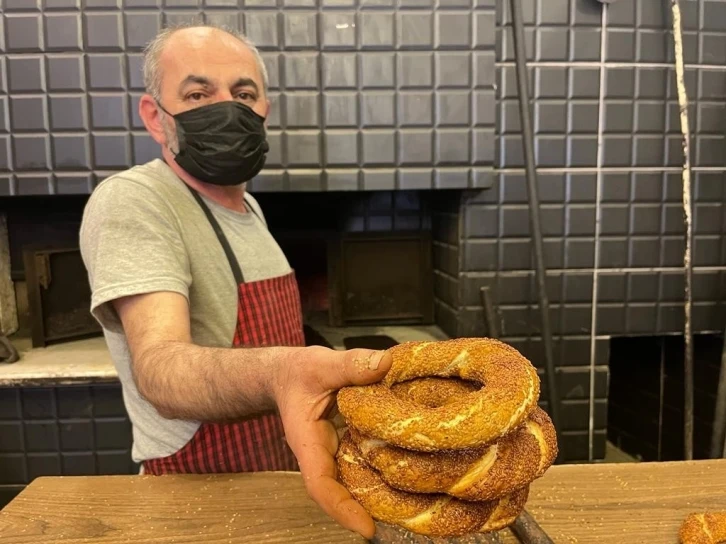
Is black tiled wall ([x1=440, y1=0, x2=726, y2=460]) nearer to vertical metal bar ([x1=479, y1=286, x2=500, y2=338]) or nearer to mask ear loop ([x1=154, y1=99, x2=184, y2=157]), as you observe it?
vertical metal bar ([x1=479, y1=286, x2=500, y2=338])

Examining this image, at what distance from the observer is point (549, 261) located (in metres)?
1.95

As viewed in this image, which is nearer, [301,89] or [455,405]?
[455,405]

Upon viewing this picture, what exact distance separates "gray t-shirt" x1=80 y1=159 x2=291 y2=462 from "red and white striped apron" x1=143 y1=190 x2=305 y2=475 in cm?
2

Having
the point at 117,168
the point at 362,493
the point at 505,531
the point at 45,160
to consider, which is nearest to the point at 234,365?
the point at 362,493

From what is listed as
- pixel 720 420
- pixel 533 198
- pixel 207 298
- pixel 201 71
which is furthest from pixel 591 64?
pixel 207 298

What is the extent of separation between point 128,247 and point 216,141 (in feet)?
1.22

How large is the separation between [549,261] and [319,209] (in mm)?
870

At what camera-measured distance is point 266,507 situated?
984 mm

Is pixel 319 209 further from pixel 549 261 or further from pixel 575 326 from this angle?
pixel 575 326

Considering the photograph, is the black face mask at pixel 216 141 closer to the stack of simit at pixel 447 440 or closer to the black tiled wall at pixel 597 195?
the stack of simit at pixel 447 440

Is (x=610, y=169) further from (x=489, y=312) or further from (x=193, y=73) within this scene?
(x=193, y=73)

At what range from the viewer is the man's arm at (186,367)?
0.79 meters

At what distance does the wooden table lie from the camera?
910 millimetres

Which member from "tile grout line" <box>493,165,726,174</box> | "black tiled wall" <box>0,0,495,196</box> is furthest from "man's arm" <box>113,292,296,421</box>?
"tile grout line" <box>493,165,726,174</box>
